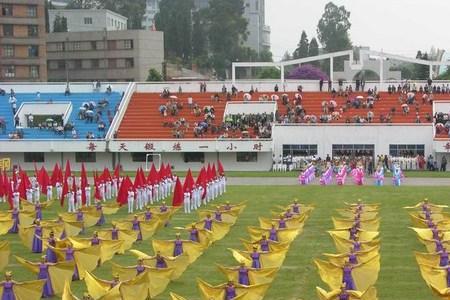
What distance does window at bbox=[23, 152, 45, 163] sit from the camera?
58438 mm

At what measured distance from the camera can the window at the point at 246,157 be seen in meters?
56.3

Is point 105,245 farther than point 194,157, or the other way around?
point 194,157

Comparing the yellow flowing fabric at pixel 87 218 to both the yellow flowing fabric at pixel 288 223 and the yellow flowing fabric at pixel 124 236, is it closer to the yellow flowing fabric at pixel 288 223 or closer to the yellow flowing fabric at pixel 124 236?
the yellow flowing fabric at pixel 124 236

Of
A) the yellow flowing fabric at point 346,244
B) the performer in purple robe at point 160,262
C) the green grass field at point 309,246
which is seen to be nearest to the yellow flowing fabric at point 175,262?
the performer in purple robe at point 160,262

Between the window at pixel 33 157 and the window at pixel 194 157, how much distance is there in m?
10.3

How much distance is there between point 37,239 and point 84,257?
441cm

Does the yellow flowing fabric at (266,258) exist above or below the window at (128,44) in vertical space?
below

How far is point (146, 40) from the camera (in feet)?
314

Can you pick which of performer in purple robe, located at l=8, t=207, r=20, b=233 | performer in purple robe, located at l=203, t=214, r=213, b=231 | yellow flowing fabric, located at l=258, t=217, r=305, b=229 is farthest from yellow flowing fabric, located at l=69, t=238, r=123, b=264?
performer in purple robe, located at l=8, t=207, r=20, b=233

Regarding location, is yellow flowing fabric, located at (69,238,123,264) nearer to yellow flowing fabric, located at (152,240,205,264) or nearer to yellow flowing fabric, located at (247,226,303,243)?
yellow flowing fabric, located at (152,240,205,264)

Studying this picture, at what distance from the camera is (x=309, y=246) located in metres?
24.9

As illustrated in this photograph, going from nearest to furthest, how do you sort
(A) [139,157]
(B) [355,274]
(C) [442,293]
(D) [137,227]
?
1. (C) [442,293]
2. (B) [355,274]
3. (D) [137,227]
4. (A) [139,157]

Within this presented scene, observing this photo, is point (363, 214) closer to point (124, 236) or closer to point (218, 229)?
point (218, 229)

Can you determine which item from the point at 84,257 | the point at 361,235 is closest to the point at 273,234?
the point at 361,235
